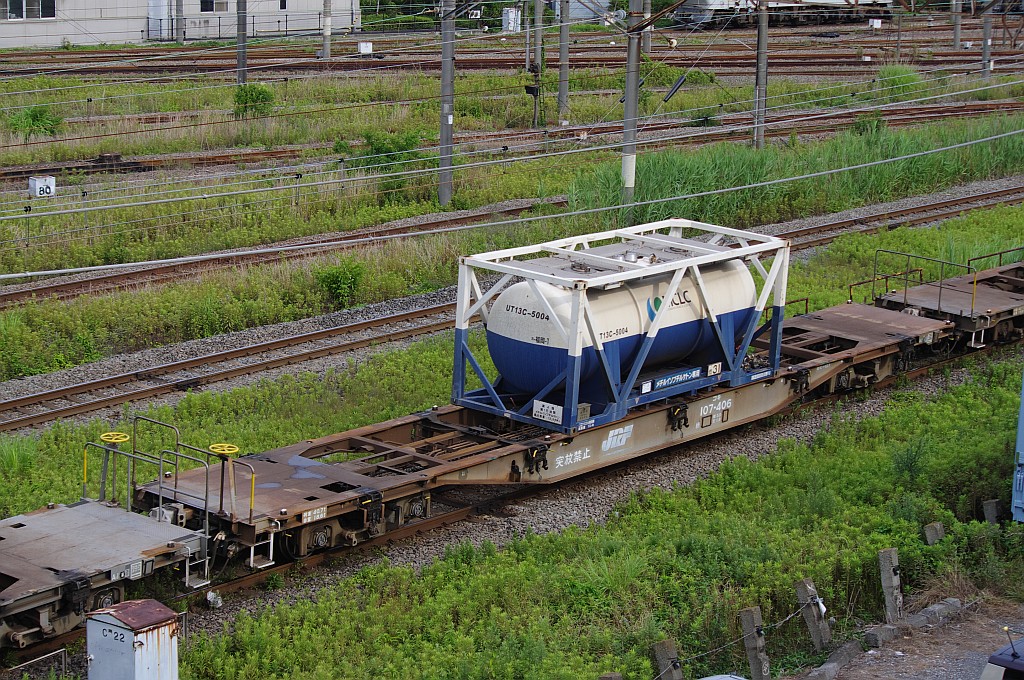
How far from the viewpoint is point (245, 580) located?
12484mm

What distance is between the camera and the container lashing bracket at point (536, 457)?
14523mm

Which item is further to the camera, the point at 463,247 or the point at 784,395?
the point at 463,247

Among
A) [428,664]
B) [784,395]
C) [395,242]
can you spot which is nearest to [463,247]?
[395,242]

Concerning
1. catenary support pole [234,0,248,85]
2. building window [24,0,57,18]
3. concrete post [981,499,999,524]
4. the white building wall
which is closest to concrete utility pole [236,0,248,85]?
catenary support pole [234,0,248,85]

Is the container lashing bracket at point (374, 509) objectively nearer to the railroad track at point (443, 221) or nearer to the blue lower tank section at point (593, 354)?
the blue lower tank section at point (593, 354)

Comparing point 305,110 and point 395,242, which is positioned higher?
point 305,110

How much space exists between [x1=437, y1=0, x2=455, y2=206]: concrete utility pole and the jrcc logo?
12.1 metres

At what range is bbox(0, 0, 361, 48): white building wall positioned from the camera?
189 feet

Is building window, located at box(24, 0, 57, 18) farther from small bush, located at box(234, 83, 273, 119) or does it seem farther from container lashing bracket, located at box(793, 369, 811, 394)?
container lashing bracket, located at box(793, 369, 811, 394)

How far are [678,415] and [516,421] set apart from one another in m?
2.12

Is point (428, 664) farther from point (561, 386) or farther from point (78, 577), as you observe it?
point (561, 386)

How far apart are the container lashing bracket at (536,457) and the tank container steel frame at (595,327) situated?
480 millimetres

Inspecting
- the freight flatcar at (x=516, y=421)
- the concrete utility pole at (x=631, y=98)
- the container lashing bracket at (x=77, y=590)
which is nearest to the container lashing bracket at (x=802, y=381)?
the freight flatcar at (x=516, y=421)

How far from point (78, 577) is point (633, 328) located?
7.41 meters
